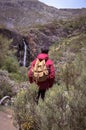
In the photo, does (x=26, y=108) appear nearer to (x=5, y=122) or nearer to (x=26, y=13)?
(x=5, y=122)

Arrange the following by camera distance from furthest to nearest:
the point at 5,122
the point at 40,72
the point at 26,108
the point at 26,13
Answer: the point at 26,13 → the point at 5,122 → the point at 40,72 → the point at 26,108

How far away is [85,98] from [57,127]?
0.60 m

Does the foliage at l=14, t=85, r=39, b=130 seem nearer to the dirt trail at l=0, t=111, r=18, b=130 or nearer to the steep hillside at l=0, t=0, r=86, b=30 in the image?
the dirt trail at l=0, t=111, r=18, b=130

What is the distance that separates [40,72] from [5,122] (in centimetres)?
165

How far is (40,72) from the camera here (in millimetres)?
7812

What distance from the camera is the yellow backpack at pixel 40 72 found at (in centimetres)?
781

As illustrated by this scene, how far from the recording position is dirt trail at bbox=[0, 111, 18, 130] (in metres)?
8.13

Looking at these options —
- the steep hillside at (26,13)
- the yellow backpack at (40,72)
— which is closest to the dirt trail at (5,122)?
the yellow backpack at (40,72)

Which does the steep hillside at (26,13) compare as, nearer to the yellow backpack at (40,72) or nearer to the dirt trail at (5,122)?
the dirt trail at (5,122)

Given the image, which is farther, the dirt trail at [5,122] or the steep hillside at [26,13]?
the steep hillside at [26,13]

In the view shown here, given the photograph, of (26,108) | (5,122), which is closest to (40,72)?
(26,108)

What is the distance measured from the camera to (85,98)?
549 cm

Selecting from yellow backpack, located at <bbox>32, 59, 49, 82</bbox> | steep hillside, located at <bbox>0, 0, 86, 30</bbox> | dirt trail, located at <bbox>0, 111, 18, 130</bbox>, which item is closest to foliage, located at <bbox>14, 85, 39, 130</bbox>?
yellow backpack, located at <bbox>32, 59, 49, 82</bbox>

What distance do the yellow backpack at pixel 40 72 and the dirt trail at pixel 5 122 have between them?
1265 millimetres
